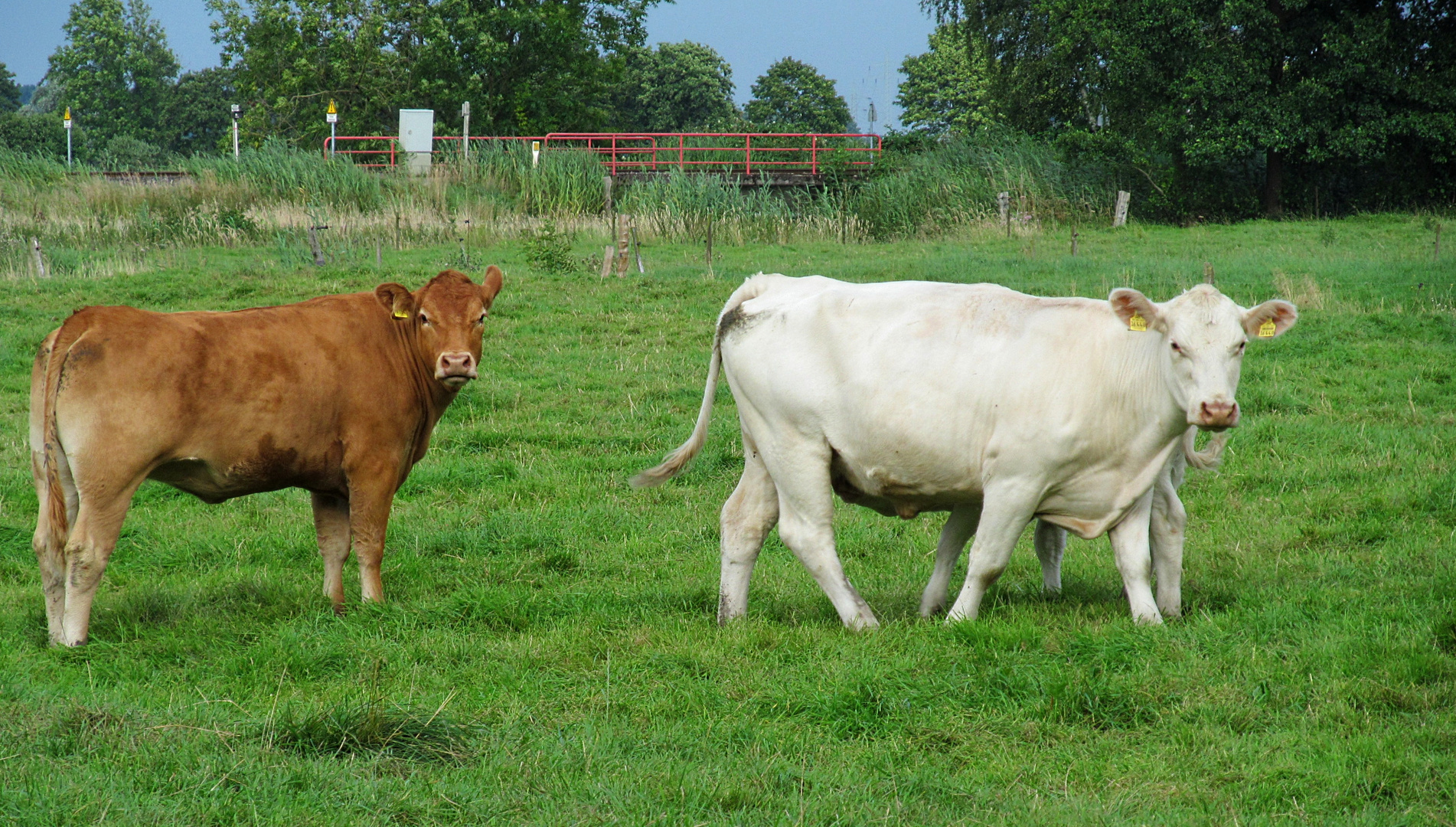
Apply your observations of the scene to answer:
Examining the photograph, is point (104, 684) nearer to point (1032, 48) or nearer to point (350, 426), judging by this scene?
point (350, 426)

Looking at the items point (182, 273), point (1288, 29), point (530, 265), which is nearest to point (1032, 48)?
point (1288, 29)

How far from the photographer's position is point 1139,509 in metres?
6.07

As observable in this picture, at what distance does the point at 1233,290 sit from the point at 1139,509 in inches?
453

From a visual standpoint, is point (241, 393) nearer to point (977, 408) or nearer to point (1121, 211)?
point (977, 408)

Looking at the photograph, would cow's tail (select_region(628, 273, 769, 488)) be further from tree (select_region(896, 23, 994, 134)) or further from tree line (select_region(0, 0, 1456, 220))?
tree (select_region(896, 23, 994, 134))

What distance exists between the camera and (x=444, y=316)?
6766 millimetres

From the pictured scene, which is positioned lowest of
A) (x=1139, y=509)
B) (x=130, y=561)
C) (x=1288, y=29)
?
(x=130, y=561)

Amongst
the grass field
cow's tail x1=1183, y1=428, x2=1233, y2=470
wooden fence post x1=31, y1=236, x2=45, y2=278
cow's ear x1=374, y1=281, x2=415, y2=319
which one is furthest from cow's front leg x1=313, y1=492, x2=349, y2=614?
wooden fence post x1=31, y1=236, x2=45, y2=278

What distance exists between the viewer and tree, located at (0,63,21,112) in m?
98.6

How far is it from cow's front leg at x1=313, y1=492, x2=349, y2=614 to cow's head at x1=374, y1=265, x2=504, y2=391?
0.94 meters

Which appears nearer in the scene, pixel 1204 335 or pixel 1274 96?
pixel 1204 335

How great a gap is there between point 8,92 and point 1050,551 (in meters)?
115

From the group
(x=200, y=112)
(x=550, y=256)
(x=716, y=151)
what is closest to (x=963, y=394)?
(x=550, y=256)

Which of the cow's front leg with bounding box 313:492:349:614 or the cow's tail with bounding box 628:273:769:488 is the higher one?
the cow's tail with bounding box 628:273:769:488
